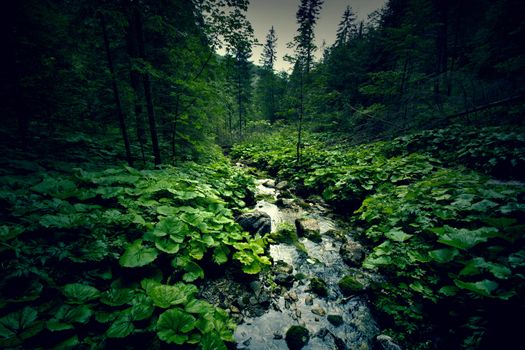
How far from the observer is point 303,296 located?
3.92m

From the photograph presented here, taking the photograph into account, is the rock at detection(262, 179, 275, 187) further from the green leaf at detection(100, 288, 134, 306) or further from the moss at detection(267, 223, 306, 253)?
the green leaf at detection(100, 288, 134, 306)

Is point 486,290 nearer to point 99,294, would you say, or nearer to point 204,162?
point 99,294

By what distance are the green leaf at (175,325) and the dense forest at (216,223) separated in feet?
0.05

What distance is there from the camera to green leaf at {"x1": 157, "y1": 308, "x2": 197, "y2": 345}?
215 centimetres

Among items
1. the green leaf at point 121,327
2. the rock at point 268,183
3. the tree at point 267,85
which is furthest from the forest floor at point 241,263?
the tree at point 267,85

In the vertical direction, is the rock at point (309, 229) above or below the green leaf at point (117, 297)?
below

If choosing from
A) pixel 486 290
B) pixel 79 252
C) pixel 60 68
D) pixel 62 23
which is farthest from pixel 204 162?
pixel 486 290

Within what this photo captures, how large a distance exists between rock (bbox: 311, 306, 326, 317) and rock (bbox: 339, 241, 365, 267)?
1.44 metres

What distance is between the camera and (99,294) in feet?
7.52

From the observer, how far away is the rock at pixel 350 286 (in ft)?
12.8

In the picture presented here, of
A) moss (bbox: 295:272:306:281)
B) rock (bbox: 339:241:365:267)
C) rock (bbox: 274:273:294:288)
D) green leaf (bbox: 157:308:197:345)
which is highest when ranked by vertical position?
green leaf (bbox: 157:308:197:345)

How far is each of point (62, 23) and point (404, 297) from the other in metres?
10.9

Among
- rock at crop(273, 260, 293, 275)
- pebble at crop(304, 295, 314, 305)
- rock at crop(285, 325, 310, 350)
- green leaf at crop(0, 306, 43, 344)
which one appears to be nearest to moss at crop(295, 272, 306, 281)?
rock at crop(273, 260, 293, 275)

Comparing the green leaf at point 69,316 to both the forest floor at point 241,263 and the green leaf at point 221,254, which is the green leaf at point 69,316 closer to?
the forest floor at point 241,263
